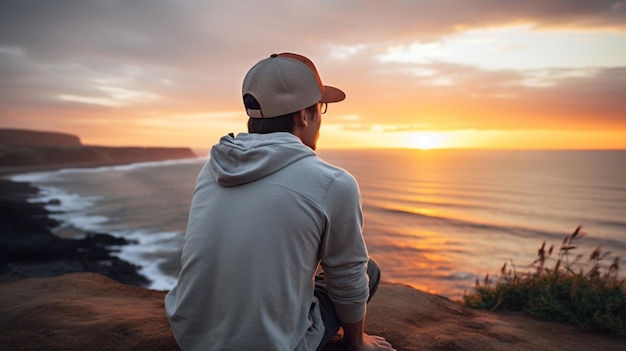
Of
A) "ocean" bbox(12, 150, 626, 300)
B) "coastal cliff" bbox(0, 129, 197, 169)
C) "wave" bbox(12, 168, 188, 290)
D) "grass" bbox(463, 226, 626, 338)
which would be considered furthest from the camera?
"coastal cliff" bbox(0, 129, 197, 169)

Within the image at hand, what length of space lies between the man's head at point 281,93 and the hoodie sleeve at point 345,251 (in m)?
0.46

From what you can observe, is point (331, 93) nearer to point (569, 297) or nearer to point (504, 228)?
point (569, 297)

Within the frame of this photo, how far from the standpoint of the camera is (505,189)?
166ft

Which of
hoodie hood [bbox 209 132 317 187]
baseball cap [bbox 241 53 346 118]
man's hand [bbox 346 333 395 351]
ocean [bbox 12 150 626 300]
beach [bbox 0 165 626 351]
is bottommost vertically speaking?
ocean [bbox 12 150 626 300]

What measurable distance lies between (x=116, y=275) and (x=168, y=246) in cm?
639

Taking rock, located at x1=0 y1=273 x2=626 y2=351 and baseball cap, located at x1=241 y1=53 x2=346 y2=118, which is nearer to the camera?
baseball cap, located at x1=241 y1=53 x2=346 y2=118

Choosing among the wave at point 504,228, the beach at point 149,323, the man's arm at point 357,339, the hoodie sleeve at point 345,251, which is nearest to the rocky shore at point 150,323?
the beach at point 149,323

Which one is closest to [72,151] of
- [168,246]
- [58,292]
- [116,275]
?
[168,246]

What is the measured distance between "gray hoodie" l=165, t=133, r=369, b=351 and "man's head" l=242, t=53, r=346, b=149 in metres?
0.16

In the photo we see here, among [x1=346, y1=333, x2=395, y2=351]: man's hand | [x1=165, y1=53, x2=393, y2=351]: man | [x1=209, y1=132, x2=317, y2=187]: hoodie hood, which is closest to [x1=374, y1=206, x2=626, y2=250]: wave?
[x1=346, y1=333, x2=395, y2=351]: man's hand

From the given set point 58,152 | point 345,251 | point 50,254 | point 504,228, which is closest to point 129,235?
point 50,254

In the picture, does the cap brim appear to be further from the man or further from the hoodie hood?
the hoodie hood

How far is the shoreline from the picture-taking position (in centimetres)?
1209

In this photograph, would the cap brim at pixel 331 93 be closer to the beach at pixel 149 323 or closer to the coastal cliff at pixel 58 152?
the beach at pixel 149 323
